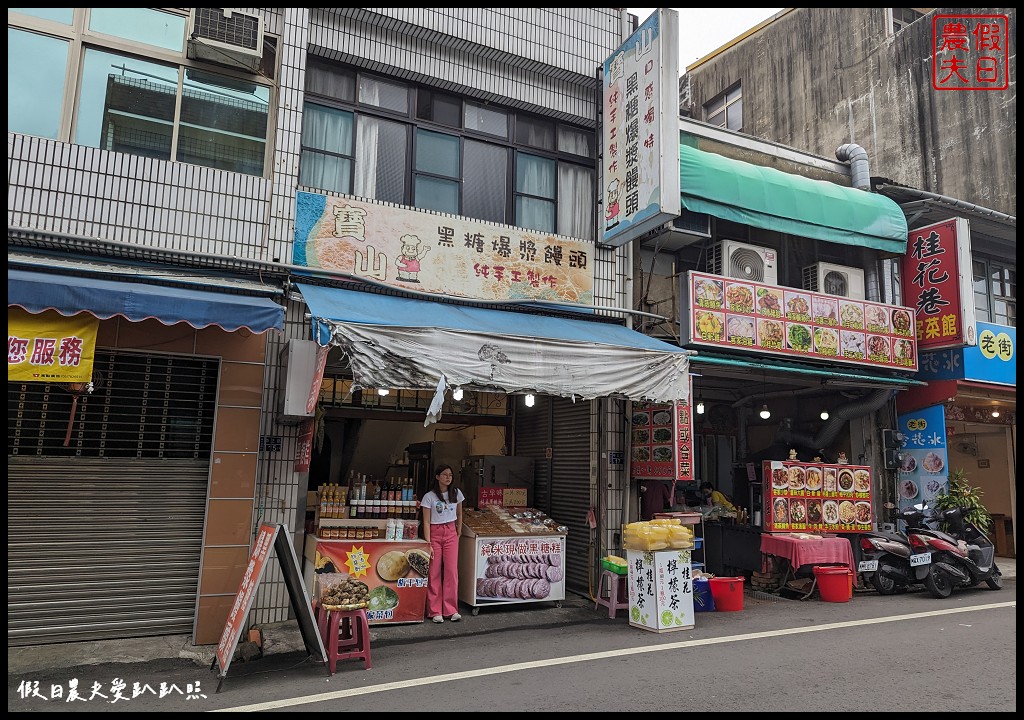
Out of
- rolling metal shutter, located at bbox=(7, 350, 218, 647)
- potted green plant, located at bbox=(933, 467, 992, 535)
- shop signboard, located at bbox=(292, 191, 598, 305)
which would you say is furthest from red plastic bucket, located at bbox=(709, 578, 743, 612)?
rolling metal shutter, located at bbox=(7, 350, 218, 647)

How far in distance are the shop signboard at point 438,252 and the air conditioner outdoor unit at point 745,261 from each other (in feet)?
9.41

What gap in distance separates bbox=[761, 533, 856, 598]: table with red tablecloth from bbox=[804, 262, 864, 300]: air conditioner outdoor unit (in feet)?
15.7

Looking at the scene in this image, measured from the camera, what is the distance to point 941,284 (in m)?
12.8

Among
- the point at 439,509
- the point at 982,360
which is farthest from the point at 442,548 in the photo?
the point at 982,360

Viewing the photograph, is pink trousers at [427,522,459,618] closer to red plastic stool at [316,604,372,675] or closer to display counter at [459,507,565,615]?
display counter at [459,507,565,615]

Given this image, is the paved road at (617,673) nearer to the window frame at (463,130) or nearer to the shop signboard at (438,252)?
the shop signboard at (438,252)

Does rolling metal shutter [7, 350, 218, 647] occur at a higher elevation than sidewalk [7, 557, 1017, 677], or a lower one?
higher

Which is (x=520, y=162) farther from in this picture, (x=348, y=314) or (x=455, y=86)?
(x=348, y=314)

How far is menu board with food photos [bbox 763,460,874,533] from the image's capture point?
36.8ft

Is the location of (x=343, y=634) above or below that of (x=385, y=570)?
below

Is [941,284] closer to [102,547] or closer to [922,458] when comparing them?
[922,458]

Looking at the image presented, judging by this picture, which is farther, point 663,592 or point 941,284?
point 941,284

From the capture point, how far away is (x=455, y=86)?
10453 millimetres

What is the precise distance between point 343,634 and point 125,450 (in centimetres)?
336
